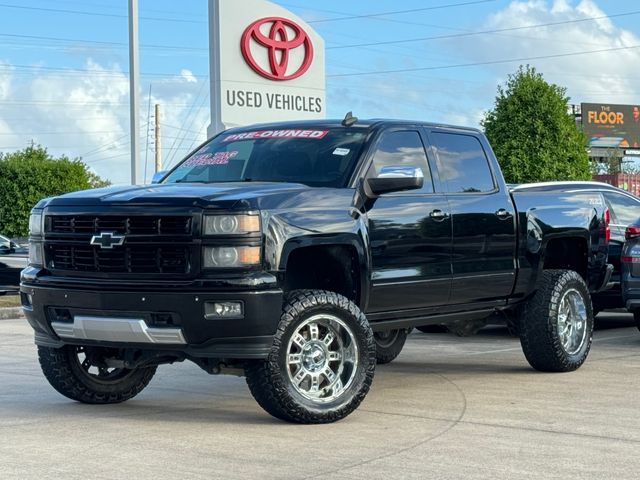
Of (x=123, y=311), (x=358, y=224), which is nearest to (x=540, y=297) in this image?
(x=358, y=224)

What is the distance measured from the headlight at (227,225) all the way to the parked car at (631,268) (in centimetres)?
619

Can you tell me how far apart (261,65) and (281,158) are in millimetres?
18648

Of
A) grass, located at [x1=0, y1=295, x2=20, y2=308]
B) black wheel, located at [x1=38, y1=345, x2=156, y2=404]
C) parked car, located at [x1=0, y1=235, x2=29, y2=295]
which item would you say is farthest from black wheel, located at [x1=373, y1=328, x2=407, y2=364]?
parked car, located at [x1=0, y1=235, x2=29, y2=295]

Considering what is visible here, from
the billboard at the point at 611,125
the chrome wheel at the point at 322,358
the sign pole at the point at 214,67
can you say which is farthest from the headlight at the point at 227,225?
the billboard at the point at 611,125

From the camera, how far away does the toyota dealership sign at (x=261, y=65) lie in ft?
85.0

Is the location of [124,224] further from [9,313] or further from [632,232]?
[9,313]

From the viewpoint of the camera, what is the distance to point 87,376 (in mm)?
8453

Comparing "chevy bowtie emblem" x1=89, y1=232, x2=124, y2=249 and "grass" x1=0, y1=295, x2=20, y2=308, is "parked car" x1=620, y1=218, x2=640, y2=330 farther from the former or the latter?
"grass" x1=0, y1=295, x2=20, y2=308

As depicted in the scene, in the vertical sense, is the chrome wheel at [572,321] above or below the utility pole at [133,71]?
below

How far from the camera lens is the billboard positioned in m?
108

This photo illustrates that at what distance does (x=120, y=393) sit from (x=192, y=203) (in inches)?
83.8

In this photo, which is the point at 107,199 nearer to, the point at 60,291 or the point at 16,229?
the point at 60,291

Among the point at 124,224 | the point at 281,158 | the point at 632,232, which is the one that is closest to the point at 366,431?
the point at 124,224

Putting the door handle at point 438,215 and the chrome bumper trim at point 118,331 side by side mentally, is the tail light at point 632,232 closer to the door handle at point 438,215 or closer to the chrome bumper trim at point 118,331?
the door handle at point 438,215
